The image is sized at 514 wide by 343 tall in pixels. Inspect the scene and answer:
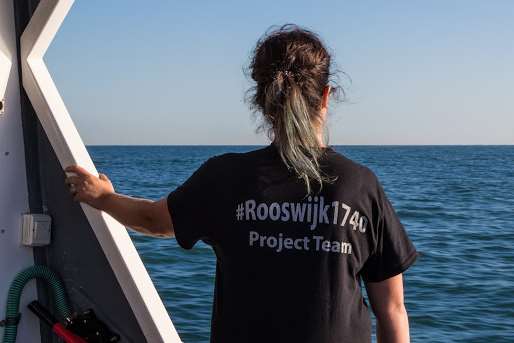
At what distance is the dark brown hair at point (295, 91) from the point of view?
1.48m

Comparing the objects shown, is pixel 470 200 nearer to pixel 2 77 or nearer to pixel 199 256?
pixel 199 256

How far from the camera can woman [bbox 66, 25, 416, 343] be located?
1.47 metres

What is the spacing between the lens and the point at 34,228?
248 centimetres

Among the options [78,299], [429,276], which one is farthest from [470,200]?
[78,299]

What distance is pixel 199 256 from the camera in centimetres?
1065

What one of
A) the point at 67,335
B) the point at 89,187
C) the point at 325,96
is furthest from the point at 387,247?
the point at 67,335

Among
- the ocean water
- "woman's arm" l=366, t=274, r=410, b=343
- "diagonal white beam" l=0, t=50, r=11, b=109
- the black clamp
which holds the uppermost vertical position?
"diagonal white beam" l=0, t=50, r=11, b=109

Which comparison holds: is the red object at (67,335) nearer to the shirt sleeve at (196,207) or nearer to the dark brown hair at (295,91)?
the shirt sleeve at (196,207)

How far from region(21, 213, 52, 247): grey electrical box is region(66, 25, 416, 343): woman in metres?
1.08

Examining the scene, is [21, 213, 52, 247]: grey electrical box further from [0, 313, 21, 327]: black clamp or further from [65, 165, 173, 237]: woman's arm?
[65, 165, 173, 237]: woman's arm

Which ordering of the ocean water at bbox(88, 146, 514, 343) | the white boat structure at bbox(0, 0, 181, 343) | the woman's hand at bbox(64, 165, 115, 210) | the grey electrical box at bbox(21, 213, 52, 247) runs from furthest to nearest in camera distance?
the ocean water at bbox(88, 146, 514, 343)
the grey electrical box at bbox(21, 213, 52, 247)
the white boat structure at bbox(0, 0, 181, 343)
the woman's hand at bbox(64, 165, 115, 210)

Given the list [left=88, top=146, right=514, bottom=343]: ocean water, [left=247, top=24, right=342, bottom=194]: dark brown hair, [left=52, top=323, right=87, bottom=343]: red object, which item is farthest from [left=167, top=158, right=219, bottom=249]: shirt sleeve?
[left=88, top=146, right=514, bottom=343]: ocean water

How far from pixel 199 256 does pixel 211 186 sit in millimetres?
9218

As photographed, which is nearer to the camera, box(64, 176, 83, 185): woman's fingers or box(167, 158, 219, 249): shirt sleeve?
box(167, 158, 219, 249): shirt sleeve
